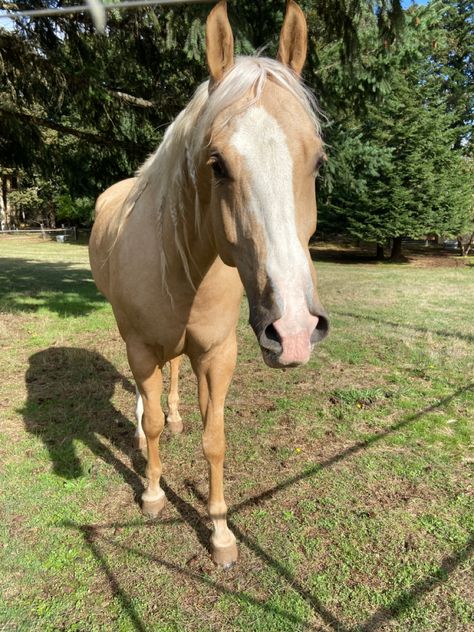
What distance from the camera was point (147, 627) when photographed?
1.88 meters

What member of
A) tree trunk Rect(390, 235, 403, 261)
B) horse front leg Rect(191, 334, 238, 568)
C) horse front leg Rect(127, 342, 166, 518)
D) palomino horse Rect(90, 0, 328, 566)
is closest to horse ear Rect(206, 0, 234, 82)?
palomino horse Rect(90, 0, 328, 566)

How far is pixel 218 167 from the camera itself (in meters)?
1.39

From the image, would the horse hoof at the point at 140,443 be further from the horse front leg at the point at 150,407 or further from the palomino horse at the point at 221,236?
the palomino horse at the point at 221,236

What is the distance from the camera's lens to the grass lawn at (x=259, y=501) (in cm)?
198

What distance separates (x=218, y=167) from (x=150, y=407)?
1.60 meters

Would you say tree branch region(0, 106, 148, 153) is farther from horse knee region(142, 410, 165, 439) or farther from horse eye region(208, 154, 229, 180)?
horse eye region(208, 154, 229, 180)

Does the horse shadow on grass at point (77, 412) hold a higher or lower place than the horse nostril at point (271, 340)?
lower

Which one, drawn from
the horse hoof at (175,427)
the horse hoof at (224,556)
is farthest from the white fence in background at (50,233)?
the horse hoof at (224,556)

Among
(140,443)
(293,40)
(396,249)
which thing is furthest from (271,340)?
(396,249)

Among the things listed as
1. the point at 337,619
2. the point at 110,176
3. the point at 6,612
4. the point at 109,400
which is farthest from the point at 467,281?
the point at 6,612

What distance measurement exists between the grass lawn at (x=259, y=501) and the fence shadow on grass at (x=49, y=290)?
287cm

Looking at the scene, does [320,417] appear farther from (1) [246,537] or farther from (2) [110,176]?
(2) [110,176]

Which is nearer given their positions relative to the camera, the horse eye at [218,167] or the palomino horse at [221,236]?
the palomino horse at [221,236]

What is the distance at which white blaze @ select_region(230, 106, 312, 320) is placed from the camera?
4.01 feet
